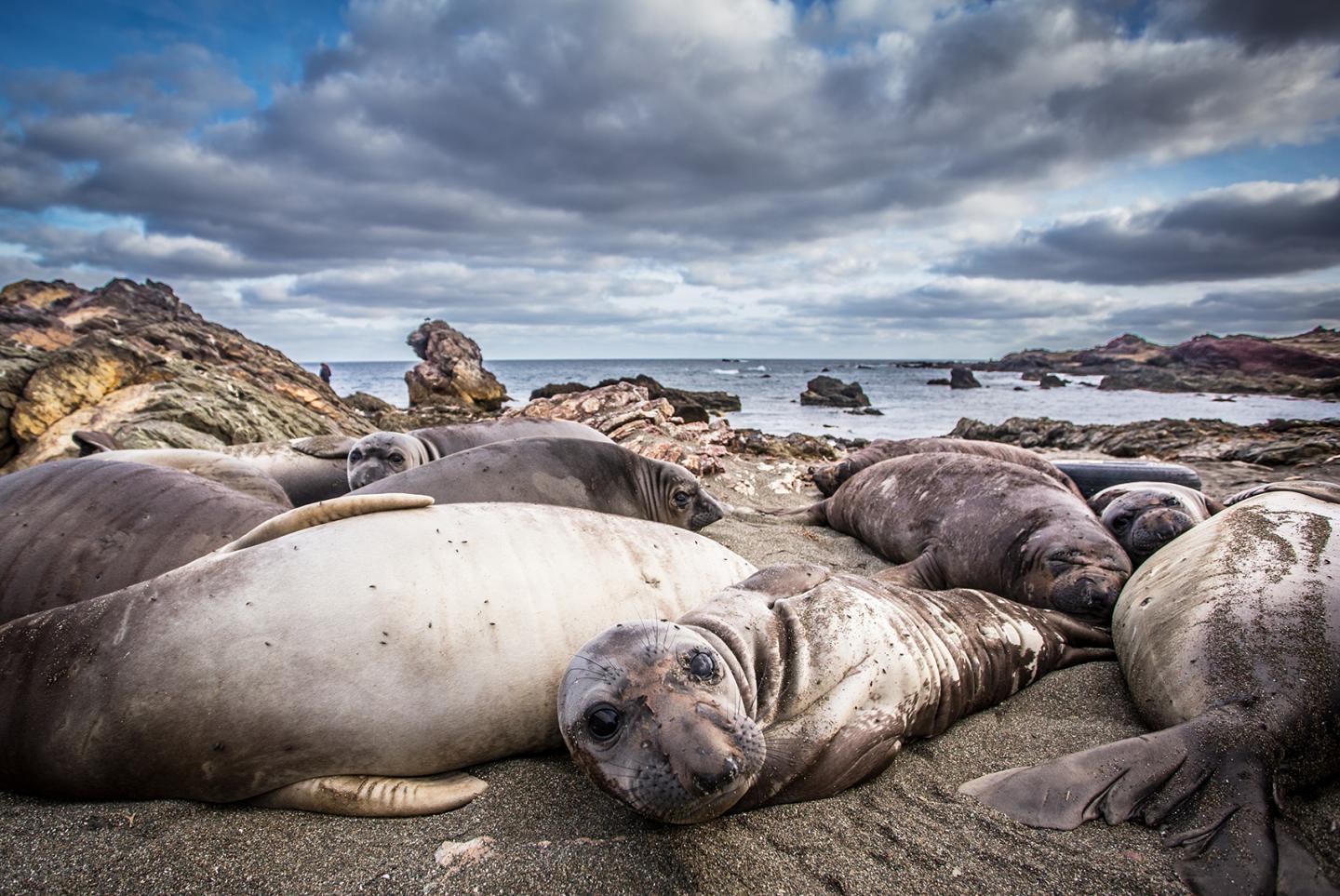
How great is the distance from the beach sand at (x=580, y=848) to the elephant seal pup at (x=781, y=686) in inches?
5.4

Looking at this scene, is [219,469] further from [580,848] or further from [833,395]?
[833,395]

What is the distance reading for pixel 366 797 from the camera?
6.47ft

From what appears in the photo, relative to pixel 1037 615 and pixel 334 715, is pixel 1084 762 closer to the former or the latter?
pixel 1037 615

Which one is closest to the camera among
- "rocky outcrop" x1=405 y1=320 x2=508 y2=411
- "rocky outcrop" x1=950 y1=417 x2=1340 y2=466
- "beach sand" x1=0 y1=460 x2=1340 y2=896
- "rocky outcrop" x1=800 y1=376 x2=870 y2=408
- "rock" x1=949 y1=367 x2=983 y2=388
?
"beach sand" x1=0 y1=460 x2=1340 y2=896

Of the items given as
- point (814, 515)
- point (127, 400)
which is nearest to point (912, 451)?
point (814, 515)

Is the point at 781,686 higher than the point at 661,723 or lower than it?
lower

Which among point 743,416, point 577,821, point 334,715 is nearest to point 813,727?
point 577,821

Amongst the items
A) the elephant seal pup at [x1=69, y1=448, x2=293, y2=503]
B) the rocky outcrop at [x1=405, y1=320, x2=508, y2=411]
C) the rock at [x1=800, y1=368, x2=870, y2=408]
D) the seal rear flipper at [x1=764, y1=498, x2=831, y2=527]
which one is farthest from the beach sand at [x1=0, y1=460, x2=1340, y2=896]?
the rock at [x1=800, y1=368, x2=870, y2=408]

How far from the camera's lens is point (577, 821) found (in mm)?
1961

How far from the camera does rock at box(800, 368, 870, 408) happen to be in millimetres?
29087

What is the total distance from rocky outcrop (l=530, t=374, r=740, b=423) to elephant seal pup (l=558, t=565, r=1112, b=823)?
10244 millimetres

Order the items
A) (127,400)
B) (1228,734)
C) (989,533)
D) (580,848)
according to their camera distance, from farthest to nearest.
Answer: (127,400), (989,533), (1228,734), (580,848)

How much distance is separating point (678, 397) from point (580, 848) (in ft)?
53.5

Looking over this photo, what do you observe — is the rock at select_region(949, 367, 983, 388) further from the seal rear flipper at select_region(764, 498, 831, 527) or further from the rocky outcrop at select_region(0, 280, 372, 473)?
the seal rear flipper at select_region(764, 498, 831, 527)
